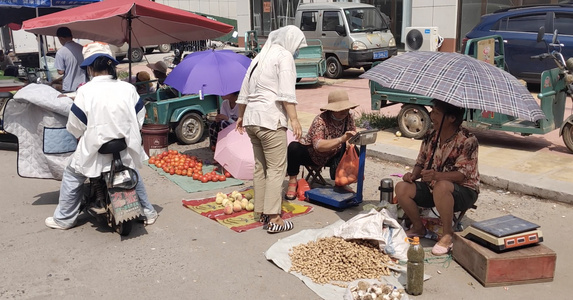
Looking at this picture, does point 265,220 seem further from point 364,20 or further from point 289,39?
point 364,20

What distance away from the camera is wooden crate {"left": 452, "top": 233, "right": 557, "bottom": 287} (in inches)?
161

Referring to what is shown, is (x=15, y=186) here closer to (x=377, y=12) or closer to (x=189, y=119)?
(x=189, y=119)

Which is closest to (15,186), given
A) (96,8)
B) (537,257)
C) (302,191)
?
(96,8)

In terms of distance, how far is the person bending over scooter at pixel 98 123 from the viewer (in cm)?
493

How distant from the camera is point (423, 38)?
1642cm

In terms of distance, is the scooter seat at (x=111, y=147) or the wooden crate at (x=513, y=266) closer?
the wooden crate at (x=513, y=266)

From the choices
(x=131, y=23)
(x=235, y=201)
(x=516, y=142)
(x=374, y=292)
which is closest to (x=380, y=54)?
(x=516, y=142)

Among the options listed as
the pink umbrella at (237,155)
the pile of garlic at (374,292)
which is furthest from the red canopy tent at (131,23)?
the pile of garlic at (374,292)

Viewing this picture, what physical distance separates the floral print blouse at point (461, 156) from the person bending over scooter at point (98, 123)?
2.79 metres

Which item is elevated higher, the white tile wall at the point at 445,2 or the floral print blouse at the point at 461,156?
the white tile wall at the point at 445,2

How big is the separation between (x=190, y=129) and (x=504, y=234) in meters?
5.97

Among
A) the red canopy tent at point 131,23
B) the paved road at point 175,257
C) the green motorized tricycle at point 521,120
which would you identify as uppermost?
the red canopy tent at point 131,23

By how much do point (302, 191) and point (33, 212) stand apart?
2964 millimetres

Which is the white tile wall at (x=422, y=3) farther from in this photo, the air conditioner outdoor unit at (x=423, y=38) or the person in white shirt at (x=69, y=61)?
the person in white shirt at (x=69, y=61)
